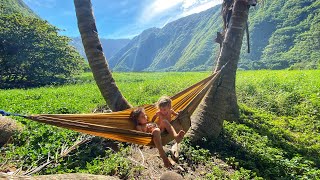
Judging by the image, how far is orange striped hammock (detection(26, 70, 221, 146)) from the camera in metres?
3.45

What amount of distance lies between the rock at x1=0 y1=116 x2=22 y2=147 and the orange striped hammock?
248 centimetres

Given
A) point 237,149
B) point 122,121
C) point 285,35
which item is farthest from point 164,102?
point 285,35

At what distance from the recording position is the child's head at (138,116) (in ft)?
14.4

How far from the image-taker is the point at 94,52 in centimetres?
528

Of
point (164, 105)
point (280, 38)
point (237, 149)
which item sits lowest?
point (237, 149)

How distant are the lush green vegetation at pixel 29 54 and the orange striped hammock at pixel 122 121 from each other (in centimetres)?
1765

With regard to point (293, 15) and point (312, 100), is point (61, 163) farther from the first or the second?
point (293, 15)

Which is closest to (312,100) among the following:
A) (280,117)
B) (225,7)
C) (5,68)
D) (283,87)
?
(280,117)

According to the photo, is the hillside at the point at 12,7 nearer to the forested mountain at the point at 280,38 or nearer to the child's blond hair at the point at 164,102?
the forested mountain at the point at 280,38

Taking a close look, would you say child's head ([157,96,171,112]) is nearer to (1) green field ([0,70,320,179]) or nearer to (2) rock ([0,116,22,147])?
(1) green field ([0,70,320,179])

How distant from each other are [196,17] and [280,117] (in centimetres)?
19511

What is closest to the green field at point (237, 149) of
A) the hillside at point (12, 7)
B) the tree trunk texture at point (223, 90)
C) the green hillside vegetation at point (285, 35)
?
the tree trunk texture at point (223, 90)

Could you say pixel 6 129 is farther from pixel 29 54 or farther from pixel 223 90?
pixel 29 54

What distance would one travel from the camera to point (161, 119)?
4.45 m
